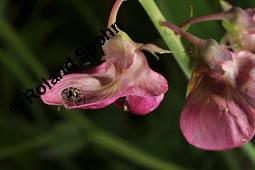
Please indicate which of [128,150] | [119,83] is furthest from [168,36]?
[128,150]

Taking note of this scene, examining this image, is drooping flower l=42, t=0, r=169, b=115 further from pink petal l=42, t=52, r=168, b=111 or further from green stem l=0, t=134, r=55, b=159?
green stem l=0, t=134, r=55, b=159

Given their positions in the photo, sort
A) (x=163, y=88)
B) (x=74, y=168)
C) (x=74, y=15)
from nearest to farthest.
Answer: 1. (x=163, y=88)
2. (x=74, y=168)
3. (x=74, y=15)

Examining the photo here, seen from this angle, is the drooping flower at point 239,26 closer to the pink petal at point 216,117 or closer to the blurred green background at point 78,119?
the pink petal at point 216,117

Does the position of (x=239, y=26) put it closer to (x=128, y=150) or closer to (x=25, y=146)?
(x=128, y=150)

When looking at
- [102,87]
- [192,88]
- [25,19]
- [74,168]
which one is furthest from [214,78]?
[25,19]

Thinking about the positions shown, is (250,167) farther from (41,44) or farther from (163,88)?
(163,88)

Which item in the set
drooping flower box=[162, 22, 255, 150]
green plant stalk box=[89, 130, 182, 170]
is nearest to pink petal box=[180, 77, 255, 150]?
drooping flower box=[162, 22, 255, 150]

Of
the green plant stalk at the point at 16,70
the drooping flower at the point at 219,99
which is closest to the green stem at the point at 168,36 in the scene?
the drooping flower at the point at 219,99
